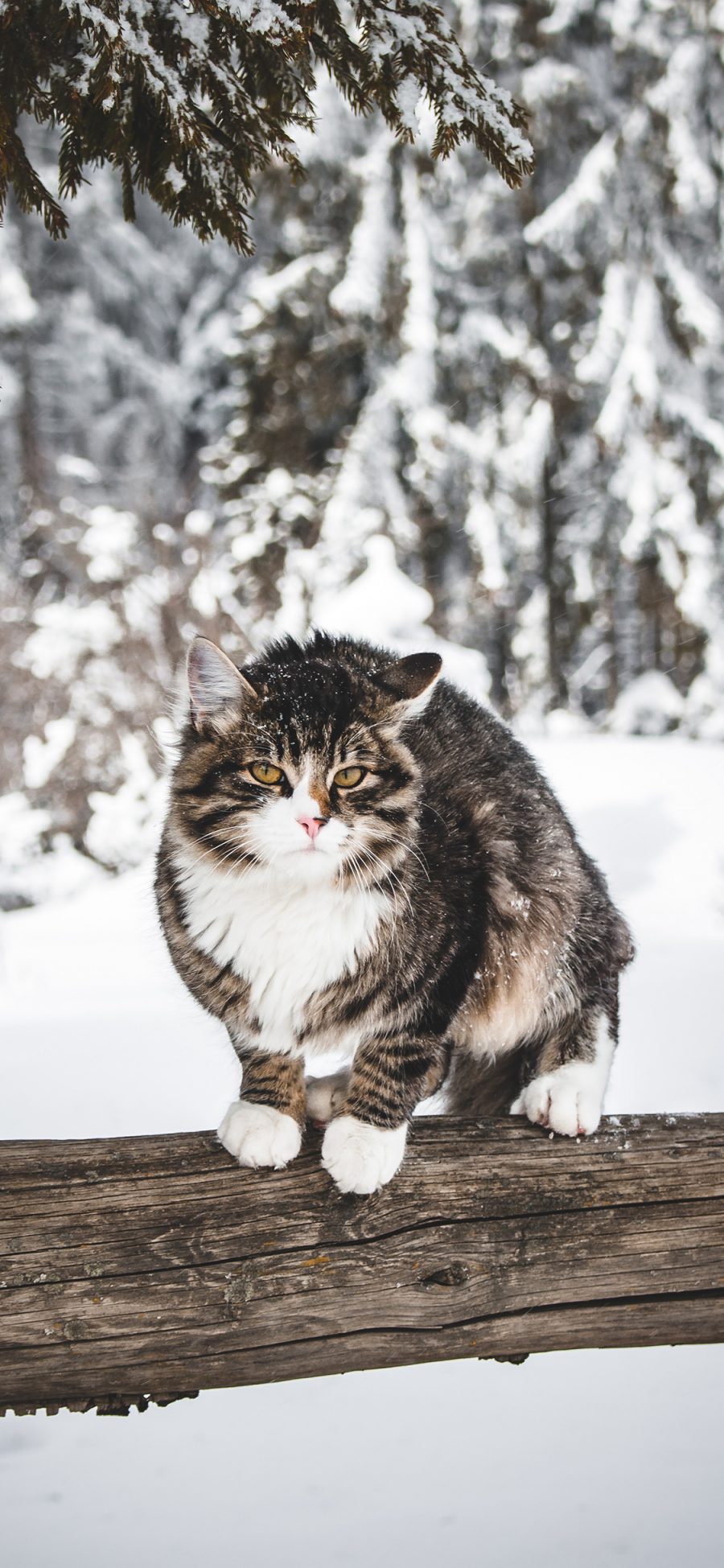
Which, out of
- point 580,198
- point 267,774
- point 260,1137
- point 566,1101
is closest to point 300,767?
point 267,774

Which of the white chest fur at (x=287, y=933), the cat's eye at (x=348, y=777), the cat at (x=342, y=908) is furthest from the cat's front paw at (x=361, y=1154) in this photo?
the cat's eye at (x=348, y=777)

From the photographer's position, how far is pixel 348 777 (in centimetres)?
213

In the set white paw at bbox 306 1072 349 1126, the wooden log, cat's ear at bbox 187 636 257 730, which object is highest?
cat's ear at bbox 187 636 257 730

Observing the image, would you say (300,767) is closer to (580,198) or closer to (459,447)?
(459,447)

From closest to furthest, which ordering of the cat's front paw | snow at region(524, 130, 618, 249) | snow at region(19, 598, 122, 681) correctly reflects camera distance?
the cat's front paw, snow at region(19, 598, 122, 681), snow at region(524, 130, 618, 249)

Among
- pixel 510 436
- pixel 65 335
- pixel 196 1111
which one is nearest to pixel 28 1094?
pixel 196 1111

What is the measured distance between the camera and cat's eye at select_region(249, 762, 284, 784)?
209 cm

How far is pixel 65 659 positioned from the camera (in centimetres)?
922

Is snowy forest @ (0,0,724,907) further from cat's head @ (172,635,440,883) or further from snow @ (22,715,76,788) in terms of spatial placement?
cat's head @ (172,635,440,883)

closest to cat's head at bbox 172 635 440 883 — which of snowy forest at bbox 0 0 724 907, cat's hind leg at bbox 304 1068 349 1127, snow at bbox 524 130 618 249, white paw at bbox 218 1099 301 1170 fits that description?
white paw at bbox 218 1099 301 1170

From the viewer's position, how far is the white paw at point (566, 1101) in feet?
6.98

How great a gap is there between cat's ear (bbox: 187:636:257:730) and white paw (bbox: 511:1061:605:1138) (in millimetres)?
917

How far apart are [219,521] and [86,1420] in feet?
40.3

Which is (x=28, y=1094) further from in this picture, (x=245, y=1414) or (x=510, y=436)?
(x=510, y=436)
